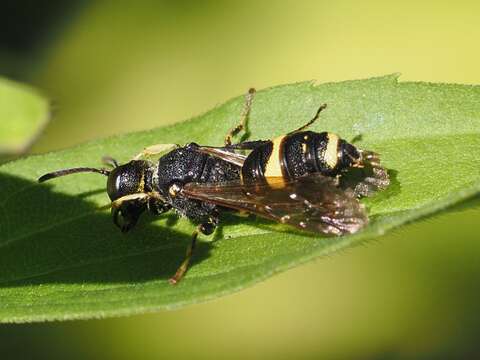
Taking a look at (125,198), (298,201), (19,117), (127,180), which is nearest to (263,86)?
(19,117)

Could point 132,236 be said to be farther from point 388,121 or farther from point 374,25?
point 374,25

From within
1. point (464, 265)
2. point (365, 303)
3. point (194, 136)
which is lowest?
point (365, 303)

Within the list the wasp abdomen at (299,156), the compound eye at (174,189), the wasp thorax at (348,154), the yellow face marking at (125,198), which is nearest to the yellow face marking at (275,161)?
A: the wasp abdomen at (299,156)

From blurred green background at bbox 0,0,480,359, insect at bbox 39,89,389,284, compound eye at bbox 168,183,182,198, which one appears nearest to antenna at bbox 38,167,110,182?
insect at bbox 39,89,389,284

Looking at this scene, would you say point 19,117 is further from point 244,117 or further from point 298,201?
point 298,201

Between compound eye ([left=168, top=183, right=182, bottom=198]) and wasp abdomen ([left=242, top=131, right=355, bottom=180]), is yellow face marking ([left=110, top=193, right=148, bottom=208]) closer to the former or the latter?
compound eye ([left=168, top=183, right=182, bottom=198])

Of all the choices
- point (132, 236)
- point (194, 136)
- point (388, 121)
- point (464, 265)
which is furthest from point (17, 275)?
point (464, 265)
